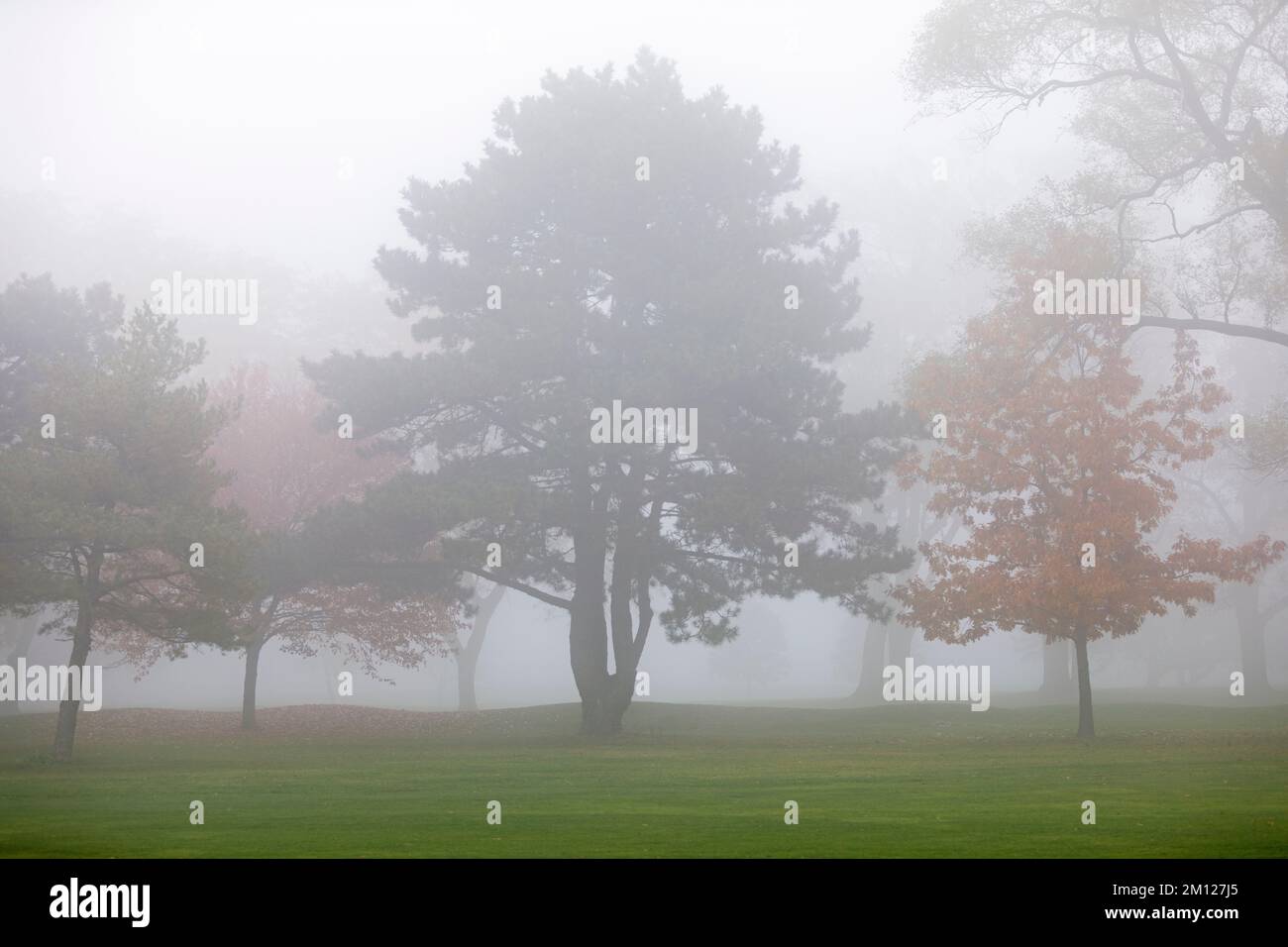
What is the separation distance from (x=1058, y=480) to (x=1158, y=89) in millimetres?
11741

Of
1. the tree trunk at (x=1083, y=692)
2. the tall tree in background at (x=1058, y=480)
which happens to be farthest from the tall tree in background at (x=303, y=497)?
the tree trunk at (x=1083, y=692)

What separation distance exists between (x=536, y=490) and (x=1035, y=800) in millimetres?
18411

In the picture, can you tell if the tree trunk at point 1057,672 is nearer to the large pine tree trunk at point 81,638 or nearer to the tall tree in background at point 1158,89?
the tall tree in background at point 1158,89

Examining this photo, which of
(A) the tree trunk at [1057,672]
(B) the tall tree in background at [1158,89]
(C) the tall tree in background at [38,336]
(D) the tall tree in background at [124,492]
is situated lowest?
(A) the tree trunk at [1057,672]

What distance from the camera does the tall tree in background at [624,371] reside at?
34.2 meters

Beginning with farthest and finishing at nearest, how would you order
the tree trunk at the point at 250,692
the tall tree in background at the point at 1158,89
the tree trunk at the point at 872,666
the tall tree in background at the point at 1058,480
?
the tree trunk at the point at 872,666, the tree trunk at the point at 250,692, the tall tree in background at the point at 1158,89, the tall tree in background at the point at 1058,480

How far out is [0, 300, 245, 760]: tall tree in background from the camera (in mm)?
27969

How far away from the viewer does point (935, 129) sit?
6381 centimetres

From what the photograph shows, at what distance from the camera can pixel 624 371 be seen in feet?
116

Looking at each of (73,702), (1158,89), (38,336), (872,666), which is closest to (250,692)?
(73,702)

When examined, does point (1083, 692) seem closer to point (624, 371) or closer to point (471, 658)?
point (624, 371)

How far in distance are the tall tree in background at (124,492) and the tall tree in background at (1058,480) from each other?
16.0 metres
